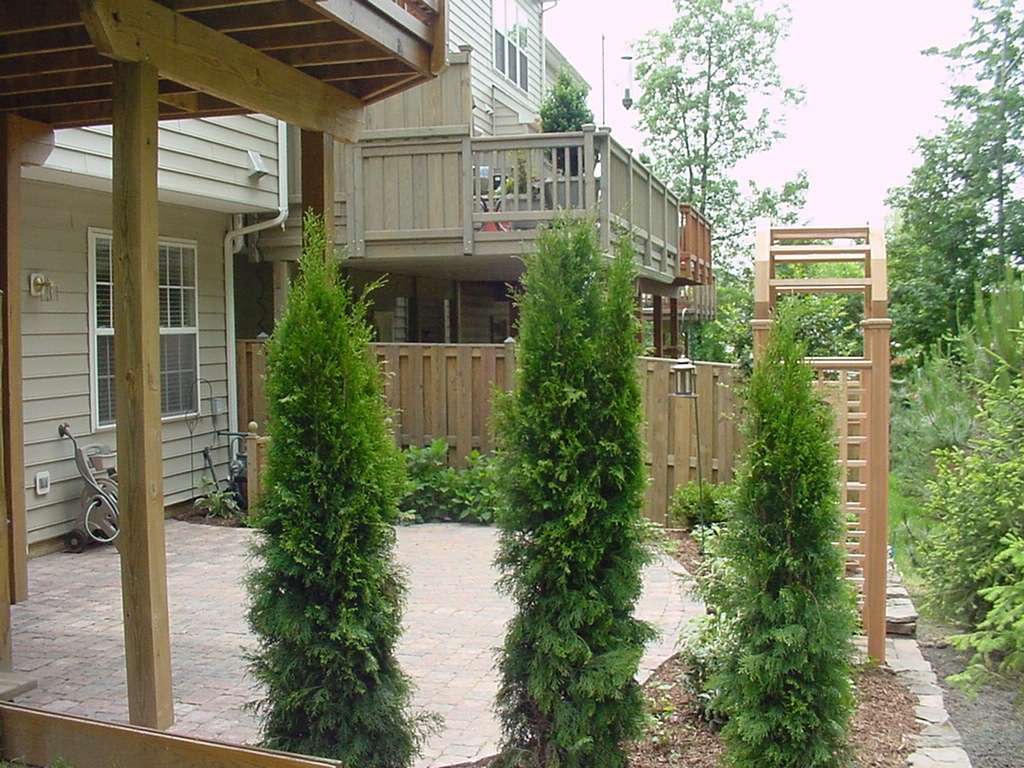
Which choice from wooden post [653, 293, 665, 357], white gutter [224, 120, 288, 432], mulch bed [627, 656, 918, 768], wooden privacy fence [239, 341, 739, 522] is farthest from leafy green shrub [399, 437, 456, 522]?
wooden post [653, 293, 665, 357]

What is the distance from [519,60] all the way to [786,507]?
16.2 meters

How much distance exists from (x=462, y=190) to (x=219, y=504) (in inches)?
156

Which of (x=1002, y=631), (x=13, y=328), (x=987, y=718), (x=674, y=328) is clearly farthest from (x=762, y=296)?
(x=674, y=328)

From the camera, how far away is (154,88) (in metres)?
3.92

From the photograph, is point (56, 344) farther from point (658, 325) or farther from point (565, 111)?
point (658, 325)

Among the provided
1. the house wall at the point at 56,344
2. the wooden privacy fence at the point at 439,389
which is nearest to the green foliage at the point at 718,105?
the wooden privacy fence at the point at 439,389

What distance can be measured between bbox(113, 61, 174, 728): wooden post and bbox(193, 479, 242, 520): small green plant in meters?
5.29

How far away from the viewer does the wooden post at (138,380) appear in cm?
383

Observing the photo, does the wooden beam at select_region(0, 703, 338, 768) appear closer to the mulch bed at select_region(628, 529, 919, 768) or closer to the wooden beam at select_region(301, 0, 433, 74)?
the mulch bed at select_region(628, 529, 919, 768)

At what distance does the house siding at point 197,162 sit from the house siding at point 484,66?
539 centimetres

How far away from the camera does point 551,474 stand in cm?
345

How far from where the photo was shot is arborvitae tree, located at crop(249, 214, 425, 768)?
3.43 metres

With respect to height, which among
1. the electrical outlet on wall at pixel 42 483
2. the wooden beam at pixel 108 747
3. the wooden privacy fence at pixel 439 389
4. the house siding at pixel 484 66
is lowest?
the wooden beam at pixel 108 747

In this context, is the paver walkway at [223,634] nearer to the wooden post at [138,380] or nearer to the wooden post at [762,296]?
the wooden post at [138,380]
